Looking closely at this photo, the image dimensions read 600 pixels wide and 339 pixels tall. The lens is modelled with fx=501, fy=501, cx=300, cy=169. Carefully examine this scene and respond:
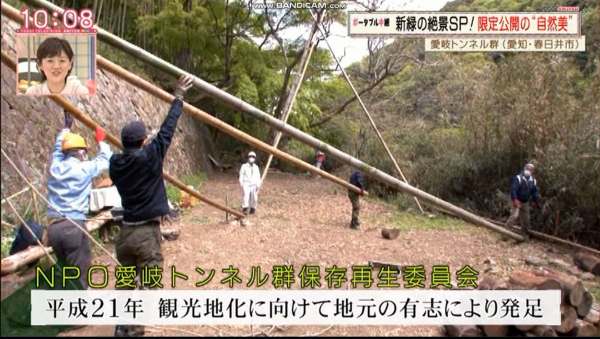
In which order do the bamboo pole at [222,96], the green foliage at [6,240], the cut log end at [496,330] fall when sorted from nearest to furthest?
the bamboo pole at [222,96]
the cut log end at [496,330]
the green foliage at [6,240]

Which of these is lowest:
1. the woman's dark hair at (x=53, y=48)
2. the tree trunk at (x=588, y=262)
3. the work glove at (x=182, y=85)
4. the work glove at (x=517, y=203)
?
the tree trunk at (x=588, y=262)

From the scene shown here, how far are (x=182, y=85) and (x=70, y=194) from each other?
1348mm

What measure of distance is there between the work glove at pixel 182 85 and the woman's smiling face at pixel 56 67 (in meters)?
1.47

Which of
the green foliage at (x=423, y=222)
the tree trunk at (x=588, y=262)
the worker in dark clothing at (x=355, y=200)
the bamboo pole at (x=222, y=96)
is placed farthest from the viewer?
the green foliage at (x=423, y=222)

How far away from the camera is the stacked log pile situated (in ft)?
14.0

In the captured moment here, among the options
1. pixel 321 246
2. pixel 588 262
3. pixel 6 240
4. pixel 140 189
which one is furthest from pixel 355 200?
pixel 140 189

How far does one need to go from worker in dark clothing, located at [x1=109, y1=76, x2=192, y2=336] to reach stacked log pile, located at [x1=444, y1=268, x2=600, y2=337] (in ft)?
8.73

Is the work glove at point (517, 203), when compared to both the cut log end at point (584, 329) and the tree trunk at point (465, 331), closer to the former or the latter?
the cut log end at point (584, 329)

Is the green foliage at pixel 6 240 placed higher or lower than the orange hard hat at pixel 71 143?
lower

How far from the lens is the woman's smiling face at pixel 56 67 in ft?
15.2

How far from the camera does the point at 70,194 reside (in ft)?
13.7

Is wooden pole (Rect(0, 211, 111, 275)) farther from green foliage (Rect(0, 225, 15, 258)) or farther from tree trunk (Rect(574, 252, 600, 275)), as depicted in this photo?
tree trunk (Rect(574, 252, 600, 275))

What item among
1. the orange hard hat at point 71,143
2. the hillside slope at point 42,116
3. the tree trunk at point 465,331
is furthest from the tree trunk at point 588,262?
the hillside slope at point 42,116

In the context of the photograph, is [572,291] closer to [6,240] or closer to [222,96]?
[222,96]
